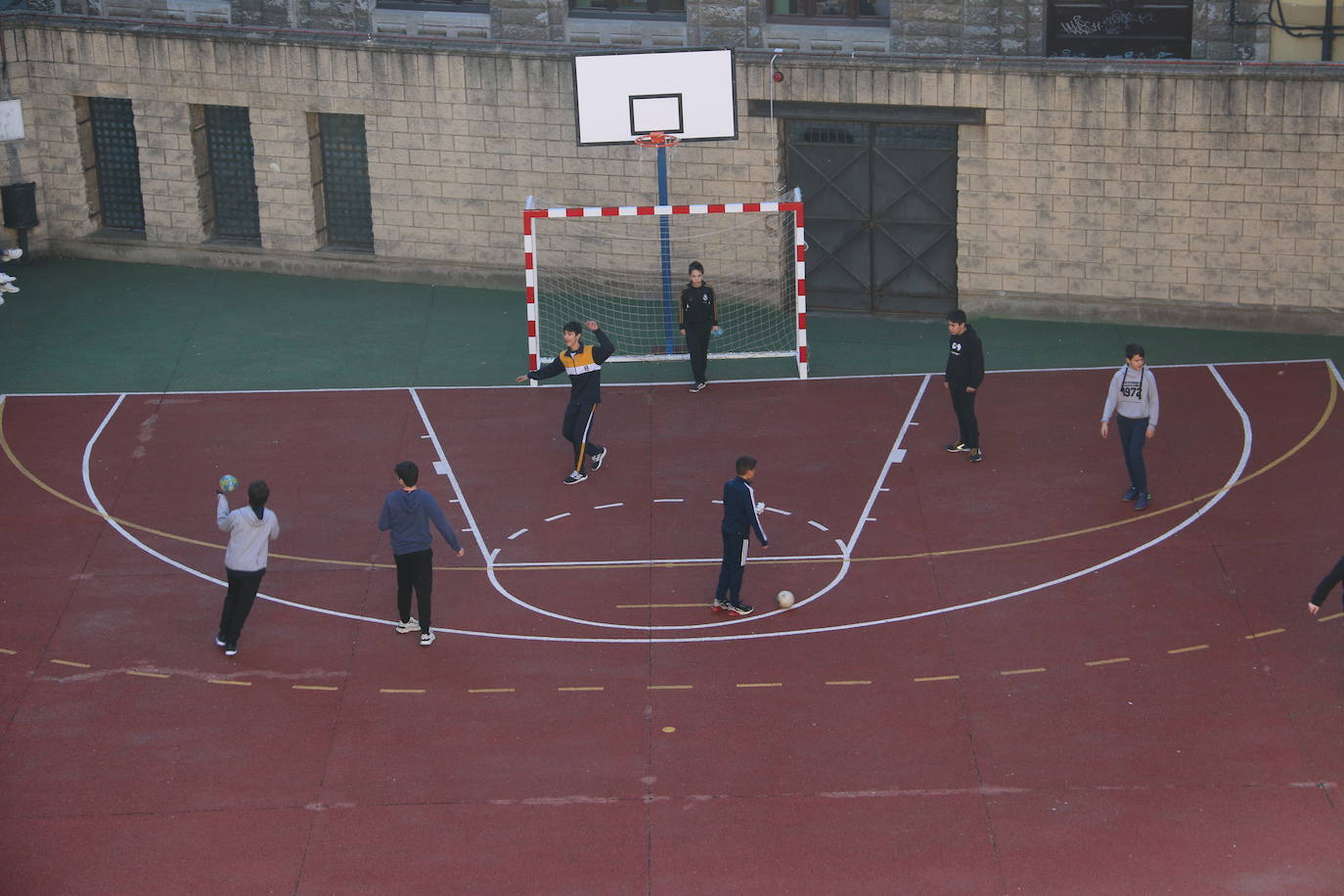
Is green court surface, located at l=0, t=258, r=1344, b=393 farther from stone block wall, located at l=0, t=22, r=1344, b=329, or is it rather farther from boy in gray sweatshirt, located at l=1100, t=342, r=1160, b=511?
boy in gray sweatshirt, located at l=1100, t=342, r=1160, b=511

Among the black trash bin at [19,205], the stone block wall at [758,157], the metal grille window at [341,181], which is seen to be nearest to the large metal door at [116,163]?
the stone block wall at [758,157]

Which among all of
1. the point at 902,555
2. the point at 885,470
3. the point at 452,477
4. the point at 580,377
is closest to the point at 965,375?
the point at 885,470

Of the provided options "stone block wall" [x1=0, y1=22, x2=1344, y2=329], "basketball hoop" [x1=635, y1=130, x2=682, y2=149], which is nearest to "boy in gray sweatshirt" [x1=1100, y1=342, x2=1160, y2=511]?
"stone block wall" [x1=0, y1=22, x2=1344, y2=329]

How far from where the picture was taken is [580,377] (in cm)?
2191

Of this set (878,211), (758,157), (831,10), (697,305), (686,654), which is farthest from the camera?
(831,10)

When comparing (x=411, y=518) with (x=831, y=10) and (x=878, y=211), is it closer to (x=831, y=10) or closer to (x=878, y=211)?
(x=878, y=211)

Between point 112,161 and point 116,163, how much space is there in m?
0.09

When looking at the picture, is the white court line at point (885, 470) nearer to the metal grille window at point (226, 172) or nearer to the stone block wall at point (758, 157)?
the stone block wall at point (758, 157)

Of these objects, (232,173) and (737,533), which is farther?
(232,173)

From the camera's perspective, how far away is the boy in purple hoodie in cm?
1775

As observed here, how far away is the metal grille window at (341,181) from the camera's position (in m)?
29.5

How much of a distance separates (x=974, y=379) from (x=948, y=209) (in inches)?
248

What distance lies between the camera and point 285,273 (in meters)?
30.3

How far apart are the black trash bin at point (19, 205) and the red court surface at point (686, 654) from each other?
6295 millimetres
